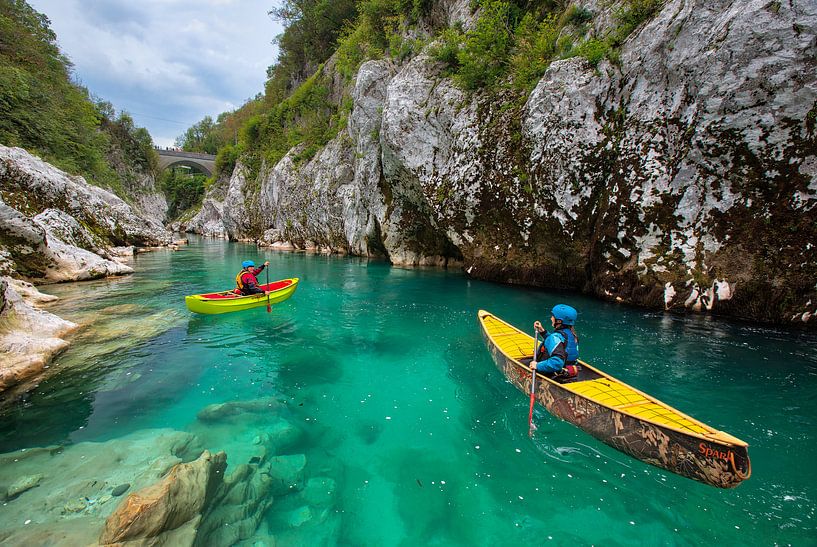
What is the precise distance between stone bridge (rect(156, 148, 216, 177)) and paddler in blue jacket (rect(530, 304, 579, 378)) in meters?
75.3

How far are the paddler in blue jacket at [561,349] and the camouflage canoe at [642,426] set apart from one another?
20 cm

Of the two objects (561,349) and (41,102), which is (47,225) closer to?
(41,102)

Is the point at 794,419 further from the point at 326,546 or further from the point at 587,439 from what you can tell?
the point at 326,546

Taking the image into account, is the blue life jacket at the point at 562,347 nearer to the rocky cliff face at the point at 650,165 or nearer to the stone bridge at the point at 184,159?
the rocky cliff face at the point at 650,165

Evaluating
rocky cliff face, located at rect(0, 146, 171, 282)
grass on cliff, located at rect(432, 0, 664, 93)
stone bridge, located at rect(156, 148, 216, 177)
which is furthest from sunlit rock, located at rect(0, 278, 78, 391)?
stone bridge, located at rect(156, 148, 216, 177)

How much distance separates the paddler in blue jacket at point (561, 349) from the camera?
596cm

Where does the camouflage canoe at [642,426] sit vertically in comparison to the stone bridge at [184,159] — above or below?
below

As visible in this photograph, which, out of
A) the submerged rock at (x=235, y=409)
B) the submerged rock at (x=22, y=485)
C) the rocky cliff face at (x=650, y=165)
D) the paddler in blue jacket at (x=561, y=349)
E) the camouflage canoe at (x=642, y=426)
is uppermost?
the rocky cliff face at (x=650, y=165)

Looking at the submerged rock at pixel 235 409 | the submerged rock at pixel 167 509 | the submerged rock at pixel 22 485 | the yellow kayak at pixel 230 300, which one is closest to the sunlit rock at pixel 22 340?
the yellow kayak at pixel 230 300

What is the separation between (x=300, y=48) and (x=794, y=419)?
5288 cm

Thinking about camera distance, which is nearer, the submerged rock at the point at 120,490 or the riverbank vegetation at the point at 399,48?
the submerged rock at the point at 120,490

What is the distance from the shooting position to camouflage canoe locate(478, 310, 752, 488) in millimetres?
3893

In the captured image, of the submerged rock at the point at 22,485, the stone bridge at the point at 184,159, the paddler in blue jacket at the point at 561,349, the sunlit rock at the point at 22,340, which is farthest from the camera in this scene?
the stone bridge at the point at 184,159

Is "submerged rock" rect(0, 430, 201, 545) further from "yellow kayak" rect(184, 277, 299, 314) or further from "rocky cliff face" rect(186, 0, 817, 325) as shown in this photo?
"rocky cliff face" rect(186, 0, 817, 325)
